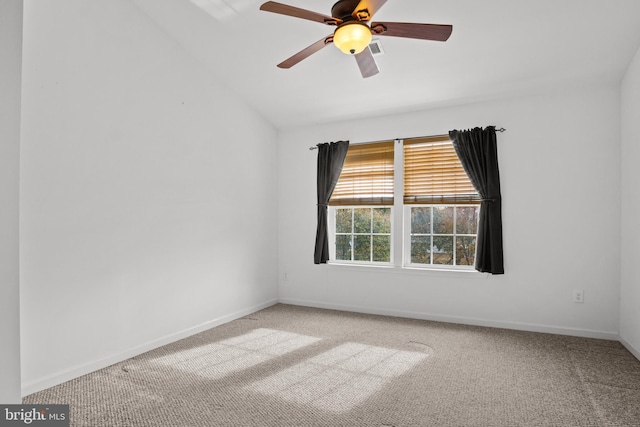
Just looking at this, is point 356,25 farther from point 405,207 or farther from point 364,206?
point 364,206

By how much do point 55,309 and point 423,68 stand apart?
363 cm

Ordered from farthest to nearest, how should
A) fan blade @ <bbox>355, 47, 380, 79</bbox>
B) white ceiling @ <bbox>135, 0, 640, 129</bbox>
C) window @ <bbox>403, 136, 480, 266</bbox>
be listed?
1. window @ <bbox>403, 136, 480, 266</bbox>
2. white ceiling @ <bbox>135, 0, 640, 129</bbox>
3. fan blade @ <bbox>355, 47, 380, 79</bbox>

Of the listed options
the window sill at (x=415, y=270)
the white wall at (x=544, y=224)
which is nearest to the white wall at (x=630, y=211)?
the white wall at (x=544, y=224)

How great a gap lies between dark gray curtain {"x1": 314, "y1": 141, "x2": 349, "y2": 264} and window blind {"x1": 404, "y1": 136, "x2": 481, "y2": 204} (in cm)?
83

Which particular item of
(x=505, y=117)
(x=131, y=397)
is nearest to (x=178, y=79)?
(x=131, y=397)

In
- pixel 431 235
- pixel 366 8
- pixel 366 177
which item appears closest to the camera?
pixel 366 8

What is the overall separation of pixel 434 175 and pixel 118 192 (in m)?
3.21

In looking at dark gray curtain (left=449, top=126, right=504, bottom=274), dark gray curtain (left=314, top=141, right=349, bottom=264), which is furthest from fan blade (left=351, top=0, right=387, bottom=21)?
dark gray curtain (left=314, top=141, right=349, bottom=264)

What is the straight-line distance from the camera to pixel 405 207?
4.47m

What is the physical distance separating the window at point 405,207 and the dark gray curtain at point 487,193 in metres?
0.15

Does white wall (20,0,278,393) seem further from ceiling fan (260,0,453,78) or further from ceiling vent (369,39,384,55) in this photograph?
ceiling vent (369,39,384,55)

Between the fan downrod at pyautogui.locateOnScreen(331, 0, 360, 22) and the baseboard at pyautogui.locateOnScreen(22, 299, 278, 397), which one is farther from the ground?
the fan downrod at pyautogui.locateOnScreen(331, 0, 360, 22)

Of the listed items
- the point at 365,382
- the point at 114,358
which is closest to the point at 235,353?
the point at 114,358

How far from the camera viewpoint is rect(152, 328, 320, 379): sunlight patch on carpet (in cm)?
293
